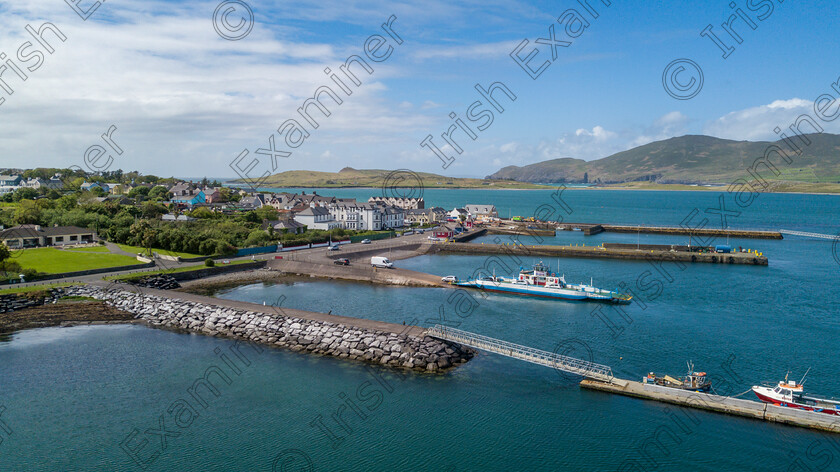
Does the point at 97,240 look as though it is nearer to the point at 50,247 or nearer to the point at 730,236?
the point at 50,247

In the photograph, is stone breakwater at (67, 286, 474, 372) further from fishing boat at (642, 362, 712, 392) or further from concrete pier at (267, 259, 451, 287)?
concrete pier at (267, 259, 451, 287)

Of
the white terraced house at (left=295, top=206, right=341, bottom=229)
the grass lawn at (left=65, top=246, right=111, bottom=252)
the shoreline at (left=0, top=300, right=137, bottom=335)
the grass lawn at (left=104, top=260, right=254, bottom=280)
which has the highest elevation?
the white terraced house at (left=295, top=206, right=341, bottom=229)

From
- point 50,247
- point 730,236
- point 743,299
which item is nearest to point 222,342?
point 50,247

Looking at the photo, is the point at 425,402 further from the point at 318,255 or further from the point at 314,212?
the point at 314,212

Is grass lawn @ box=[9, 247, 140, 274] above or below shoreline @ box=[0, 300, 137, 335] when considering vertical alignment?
above

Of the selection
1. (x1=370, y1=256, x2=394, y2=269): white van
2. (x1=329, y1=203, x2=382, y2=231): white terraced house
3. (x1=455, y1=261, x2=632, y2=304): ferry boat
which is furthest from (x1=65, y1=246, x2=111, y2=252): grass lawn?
(x1=455, y1=261, x2=632, y2=304): ferry boat

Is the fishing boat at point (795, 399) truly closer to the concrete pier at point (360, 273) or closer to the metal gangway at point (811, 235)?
the concrete pier at point (360, 273)

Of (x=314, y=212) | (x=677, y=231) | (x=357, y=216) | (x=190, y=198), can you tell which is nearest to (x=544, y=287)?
(x=314, y=212)
